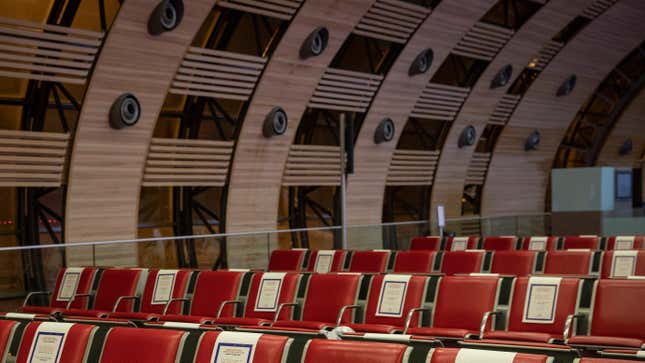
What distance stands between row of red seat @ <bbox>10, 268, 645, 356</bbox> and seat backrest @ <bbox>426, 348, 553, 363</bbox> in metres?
1.72

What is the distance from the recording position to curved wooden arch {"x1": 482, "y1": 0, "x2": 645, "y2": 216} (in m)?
25.6

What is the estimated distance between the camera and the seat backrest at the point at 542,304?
6297mm

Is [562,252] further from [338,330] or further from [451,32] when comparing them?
[451,32]

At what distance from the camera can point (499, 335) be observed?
6012 mm

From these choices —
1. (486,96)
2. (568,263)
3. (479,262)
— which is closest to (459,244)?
(479,262)

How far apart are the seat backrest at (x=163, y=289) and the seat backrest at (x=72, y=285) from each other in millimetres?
963

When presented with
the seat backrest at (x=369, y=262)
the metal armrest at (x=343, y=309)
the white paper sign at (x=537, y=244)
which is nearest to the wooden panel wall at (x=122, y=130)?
the seat backrest at (x=369, y=262)

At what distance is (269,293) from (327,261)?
2911mm

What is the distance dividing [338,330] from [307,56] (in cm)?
1339

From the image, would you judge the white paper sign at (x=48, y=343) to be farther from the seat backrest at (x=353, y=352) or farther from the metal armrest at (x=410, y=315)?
the metal armrest at (x=410, y=315)

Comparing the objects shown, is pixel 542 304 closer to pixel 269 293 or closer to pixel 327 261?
pixel 269 293

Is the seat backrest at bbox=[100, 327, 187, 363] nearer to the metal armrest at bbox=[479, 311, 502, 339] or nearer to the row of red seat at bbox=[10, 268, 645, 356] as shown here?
the row of red seat at bbox=[10, 268, 645, 356]

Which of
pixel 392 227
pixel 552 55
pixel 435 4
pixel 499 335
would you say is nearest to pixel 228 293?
pixel 499 335

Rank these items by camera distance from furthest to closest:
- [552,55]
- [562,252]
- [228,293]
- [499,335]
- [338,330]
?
1. [552,55]
2. [562,252]
3. [228,293]
4. [499,335]
5. [338,330]
